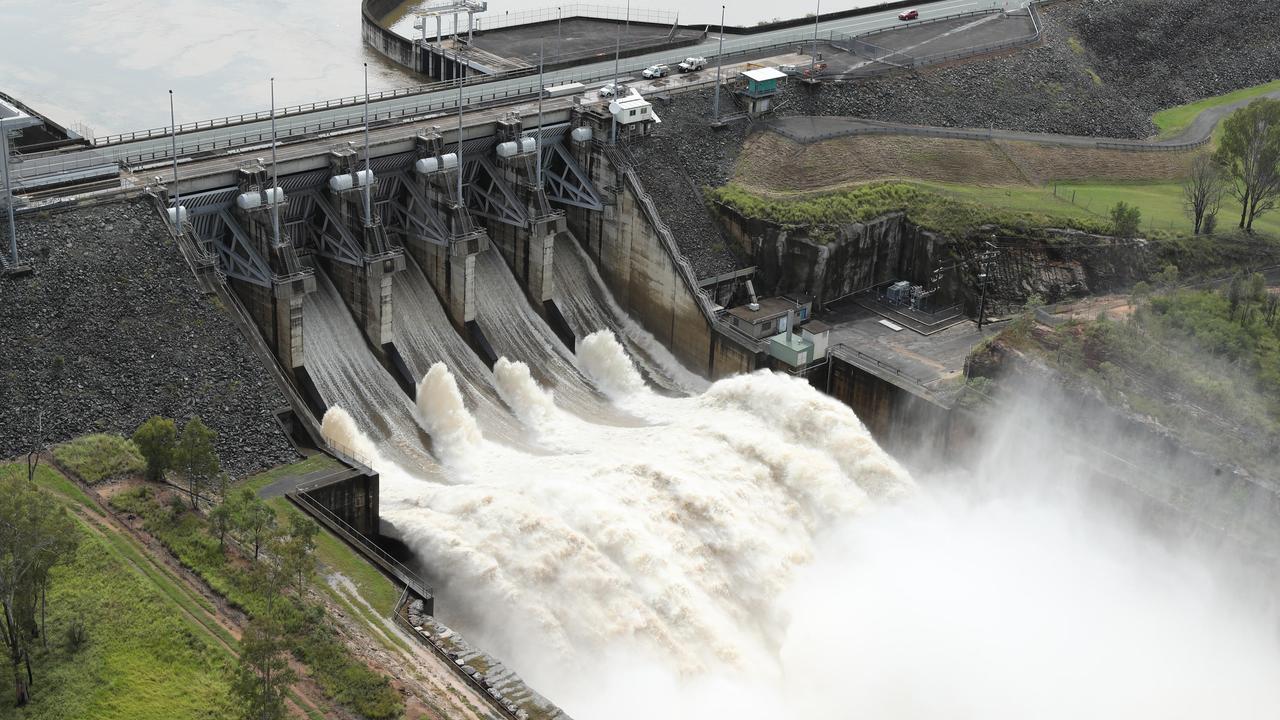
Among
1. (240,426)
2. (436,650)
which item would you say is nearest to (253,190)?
(240,426)

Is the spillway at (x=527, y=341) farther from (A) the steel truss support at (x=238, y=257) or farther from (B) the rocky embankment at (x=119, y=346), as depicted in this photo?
(B) the rocky embankment at (x=119, y=346)

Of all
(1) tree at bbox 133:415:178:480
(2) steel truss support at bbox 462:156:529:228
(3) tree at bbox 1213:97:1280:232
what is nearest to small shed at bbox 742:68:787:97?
(2) steel truss support at bbox 462:156:529:228

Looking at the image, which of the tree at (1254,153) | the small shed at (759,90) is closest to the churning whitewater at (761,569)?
the small shed at (759,90)

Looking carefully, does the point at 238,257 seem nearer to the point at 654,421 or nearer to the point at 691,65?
the point at 654,421

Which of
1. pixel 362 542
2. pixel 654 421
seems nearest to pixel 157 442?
pixel 362 542

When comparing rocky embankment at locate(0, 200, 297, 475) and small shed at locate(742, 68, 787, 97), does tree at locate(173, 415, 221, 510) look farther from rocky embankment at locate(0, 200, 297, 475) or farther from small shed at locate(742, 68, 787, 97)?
small shed at locate(742, 68, 787, 97)
